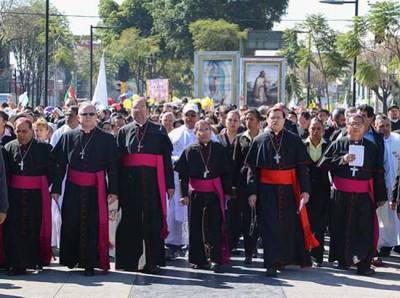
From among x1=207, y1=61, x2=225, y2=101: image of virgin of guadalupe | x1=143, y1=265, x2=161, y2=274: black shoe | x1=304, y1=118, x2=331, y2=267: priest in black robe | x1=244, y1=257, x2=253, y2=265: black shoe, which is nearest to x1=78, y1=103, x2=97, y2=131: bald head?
x1=143, y1=265, x2=161, y2=274: black shoe

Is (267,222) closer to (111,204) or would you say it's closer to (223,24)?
(111,204)

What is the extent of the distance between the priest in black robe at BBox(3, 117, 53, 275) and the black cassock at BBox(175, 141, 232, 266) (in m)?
1.62

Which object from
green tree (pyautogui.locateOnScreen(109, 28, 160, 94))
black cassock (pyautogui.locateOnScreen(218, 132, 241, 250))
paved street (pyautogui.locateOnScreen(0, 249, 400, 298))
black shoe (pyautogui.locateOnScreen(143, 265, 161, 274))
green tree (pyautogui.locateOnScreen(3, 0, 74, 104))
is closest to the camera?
paved street (pyautogui.locateOnScreen(0, 249, 400, 298))

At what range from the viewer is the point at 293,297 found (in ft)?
28.3

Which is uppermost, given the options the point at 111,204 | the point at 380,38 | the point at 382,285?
the point at 380,38

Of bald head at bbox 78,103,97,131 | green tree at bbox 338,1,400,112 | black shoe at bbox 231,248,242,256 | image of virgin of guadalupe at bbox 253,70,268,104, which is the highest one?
green tree at bbox 338,1,400,112

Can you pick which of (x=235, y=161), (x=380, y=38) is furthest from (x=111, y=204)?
(x=380, y=38)

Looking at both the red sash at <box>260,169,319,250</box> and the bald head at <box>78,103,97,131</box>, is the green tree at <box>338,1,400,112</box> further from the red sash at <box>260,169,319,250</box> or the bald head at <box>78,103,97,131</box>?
the bald head at <box>78,103,97,131</box>

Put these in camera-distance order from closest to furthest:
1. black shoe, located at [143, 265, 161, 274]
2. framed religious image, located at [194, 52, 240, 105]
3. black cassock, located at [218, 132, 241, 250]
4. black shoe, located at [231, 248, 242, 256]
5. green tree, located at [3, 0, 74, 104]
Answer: black shoe, located at [143, 265, 161, 274], black cassock, located at [218, 132, 241, 250], black shoe, located at [231, 248, 242, 256], framed religious image, located at [194, 52, 240, 105], green tree, located at [3, 0, 74, 104]

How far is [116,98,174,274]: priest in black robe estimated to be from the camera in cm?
999

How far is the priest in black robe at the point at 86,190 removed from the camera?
9.77 meters

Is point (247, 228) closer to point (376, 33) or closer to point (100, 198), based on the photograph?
point (100, 198)

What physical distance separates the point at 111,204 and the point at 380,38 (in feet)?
34.7

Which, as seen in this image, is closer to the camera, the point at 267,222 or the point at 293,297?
the point at 293,297
